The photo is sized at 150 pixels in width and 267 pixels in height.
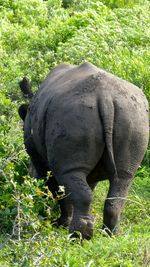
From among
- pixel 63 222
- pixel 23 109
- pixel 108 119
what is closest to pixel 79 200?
pixel 108 119

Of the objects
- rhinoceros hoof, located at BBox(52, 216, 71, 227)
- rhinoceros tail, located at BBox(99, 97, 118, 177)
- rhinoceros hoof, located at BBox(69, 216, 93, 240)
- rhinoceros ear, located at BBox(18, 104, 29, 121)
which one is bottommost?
rhinoceros hoof, located at BBox(52, 216, 71, 227)

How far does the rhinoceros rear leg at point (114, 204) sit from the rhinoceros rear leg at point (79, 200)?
0.75 ft

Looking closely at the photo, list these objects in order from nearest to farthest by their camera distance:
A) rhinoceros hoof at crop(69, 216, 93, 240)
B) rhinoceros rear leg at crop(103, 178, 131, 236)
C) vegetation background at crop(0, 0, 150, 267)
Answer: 1. vegetation background at crop(0, 0, 150, 267)
2. rhinoceros hoof at crop(69, 216, 93, 240)
3. rhinoceros rear leg at crop(103, 178, 131, 236)

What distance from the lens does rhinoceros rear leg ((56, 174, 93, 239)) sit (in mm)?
7039

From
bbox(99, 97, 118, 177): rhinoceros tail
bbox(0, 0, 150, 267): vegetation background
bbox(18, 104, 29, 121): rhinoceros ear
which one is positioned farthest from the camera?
bbox(18, 104, 29, 121): rhinoceros ear

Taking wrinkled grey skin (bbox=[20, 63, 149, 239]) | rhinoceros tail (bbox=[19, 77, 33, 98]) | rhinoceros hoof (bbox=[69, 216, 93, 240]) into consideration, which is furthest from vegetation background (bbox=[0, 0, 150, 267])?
rhinoceros tail (bbox=[19, 77, 33, 98])

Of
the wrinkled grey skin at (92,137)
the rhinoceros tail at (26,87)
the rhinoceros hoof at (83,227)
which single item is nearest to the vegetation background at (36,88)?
the rhinoceros hoof at (83,227)

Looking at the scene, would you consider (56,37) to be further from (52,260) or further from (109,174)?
(52,260)

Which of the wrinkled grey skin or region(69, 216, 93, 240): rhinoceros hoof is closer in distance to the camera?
the wrinkled grey skin

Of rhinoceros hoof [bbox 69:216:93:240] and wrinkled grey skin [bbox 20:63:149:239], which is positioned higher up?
wrinkled grey skin [bbox 20:63:149:239]

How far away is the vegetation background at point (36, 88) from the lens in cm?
624

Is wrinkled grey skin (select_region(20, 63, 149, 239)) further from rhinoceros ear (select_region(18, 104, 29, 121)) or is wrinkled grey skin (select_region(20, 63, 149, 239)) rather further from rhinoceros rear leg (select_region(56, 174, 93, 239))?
rhinoceros ear (select_region(18, 104, 29, 121))

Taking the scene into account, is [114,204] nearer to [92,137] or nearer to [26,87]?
[92,137]

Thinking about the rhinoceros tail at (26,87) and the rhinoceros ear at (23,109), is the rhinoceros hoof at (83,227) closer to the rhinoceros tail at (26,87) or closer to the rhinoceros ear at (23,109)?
the rhinoceros ear at (23,109)
